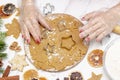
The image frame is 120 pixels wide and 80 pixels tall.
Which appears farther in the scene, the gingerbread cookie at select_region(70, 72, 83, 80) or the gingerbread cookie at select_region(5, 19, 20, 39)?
the gingerbread cookie at select_region(5, 19, 20, 39)

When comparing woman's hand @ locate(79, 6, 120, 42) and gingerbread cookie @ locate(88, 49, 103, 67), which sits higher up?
woman's hand @ locate(79, 6, 120, 42)

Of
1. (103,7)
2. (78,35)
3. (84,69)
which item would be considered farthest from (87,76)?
(103,7)

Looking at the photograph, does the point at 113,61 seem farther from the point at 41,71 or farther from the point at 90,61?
the point at 41,71

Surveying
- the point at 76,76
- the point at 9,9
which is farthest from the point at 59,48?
the point at 9,9

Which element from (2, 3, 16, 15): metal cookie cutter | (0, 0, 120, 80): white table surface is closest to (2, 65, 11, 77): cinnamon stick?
(0, 0, 120, 80): white table surface

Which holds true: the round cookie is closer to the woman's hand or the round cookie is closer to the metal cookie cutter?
the woman's hand

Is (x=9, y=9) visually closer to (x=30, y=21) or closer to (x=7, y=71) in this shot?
(x=30, y=21)

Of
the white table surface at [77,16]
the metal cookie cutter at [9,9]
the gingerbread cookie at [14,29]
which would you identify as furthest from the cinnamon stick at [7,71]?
the metal cookie cutter at [9,9]
